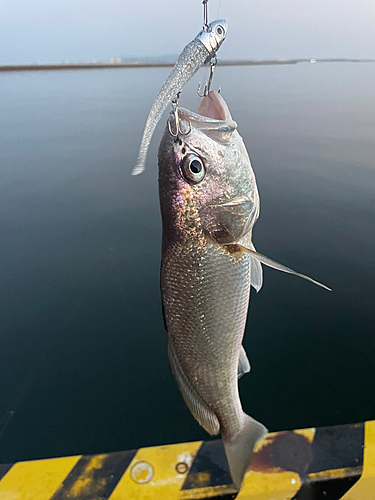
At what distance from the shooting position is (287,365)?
371cm

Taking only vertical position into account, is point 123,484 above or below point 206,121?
below

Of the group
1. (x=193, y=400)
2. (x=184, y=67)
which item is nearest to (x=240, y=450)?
(x=193, y=400)

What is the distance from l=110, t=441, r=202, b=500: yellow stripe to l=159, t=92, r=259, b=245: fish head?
1185 millimetres

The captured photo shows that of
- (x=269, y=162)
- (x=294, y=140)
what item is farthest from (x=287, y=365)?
(x=294, y=140)

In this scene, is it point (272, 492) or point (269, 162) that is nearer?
point (272, 492)

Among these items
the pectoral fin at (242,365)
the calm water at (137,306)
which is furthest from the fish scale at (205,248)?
the calm water at (137,306)

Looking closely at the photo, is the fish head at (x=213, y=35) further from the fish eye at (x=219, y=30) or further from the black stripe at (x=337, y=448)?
the black stripe at (x=337, y=448)

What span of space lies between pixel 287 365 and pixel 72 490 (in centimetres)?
282

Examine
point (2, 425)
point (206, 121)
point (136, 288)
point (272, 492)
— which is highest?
point (206, 121)

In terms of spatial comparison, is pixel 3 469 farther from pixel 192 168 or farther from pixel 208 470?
pixel 192 168

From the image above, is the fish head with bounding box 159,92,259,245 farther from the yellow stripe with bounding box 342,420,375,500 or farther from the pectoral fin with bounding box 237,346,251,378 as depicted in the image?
the yellow stripe with bounding box 342,420,375,500

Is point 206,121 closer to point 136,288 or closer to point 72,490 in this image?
point 72,490

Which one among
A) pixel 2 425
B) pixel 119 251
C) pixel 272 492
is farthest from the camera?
pixel 119 251

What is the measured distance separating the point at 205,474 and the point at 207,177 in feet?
4.72
